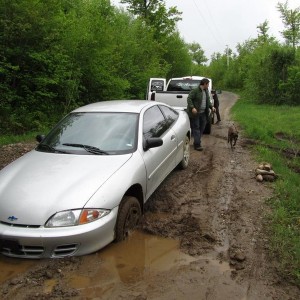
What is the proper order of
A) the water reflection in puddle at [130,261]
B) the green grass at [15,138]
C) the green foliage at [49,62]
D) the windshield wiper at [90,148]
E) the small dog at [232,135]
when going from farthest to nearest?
the green foliage at [49,62]
the green grass at [15,138]
the small dog at [232,135]
the windshield wiper at [90,148]
the water reflection in puddle at [130,261]

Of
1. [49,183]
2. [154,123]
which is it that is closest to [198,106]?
[154,123]

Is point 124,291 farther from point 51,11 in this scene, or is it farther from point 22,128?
point 51,11

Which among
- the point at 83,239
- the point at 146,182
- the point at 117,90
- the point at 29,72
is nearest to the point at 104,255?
the point at 83,239

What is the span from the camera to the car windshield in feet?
15.6

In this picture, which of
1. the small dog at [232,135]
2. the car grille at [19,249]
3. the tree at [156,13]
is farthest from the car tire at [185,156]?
the tree at [156,13]

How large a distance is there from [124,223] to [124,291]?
877 mm

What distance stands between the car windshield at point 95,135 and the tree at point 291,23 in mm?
32864

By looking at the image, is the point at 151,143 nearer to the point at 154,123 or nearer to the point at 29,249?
the point at 154,123

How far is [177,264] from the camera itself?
375 centimetres

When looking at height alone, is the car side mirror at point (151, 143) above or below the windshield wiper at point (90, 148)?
above

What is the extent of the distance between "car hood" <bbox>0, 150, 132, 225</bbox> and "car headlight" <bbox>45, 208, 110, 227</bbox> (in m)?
0.05

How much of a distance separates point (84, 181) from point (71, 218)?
0.51m

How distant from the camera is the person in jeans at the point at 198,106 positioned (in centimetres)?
881

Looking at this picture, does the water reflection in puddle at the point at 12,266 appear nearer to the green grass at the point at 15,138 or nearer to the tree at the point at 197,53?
the green grass at the point at 15,138
